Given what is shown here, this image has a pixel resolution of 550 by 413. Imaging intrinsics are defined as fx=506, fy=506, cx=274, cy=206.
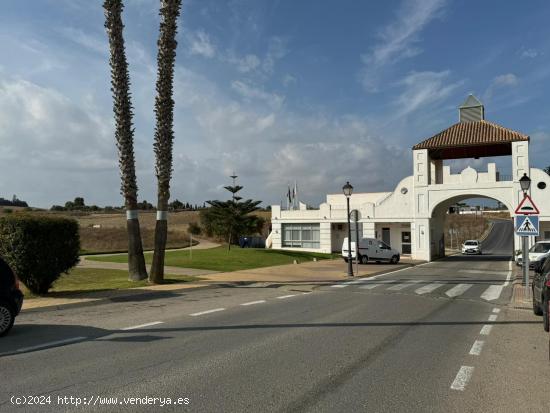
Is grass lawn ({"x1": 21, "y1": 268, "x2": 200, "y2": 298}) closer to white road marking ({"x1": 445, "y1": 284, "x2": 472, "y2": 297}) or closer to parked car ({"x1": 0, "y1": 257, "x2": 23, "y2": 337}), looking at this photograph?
parked car ({"x1": 0, "y1": 257, "x2": 23, "y2": 337})

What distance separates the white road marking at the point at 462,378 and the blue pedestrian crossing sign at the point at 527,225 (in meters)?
10.1

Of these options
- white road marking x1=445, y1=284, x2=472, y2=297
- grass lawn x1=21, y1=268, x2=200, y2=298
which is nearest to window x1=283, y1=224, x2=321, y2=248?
grass lawn x1=21, y1=268, x2=200, y2=298

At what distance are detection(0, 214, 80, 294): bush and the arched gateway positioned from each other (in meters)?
33.3

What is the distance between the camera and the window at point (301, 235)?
5106 cm

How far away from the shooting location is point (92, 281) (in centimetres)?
2022

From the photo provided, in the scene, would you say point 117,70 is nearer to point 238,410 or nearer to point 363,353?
point 363,353

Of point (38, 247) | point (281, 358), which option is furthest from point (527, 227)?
point (38, 247)

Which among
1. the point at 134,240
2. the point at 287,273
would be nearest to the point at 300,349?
the point at 134,240

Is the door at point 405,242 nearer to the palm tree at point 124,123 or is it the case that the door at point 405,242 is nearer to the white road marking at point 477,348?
the palm tree at point 124,123

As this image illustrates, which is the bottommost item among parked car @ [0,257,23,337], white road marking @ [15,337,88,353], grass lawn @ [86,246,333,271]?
white road marking @ [15,337,88,353]

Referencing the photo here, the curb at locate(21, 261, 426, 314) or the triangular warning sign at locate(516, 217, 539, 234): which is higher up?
the triangular warning sign at locate(516, 217, 539, 234)

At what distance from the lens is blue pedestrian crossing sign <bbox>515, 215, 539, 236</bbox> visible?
15742mm

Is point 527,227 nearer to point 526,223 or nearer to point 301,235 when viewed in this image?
point 526,223

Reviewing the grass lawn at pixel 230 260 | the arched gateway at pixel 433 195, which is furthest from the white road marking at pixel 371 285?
the arched gateway at pixel 433 195
